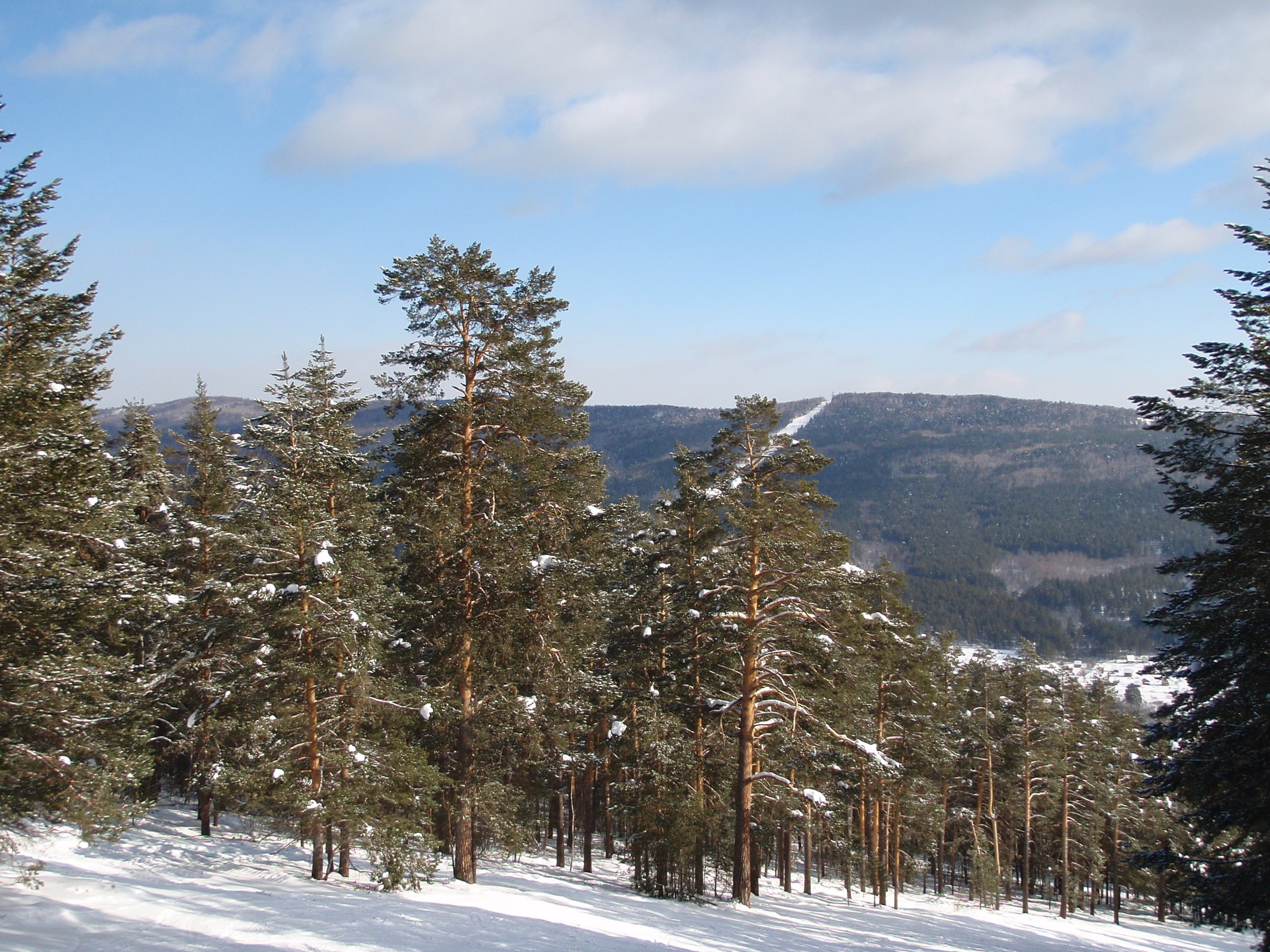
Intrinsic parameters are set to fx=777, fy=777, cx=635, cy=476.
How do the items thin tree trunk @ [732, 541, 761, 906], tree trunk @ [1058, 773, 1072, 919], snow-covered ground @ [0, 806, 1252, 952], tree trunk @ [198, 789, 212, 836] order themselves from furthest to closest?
tree trunk @ [1058, 773, 1072, 919]
tree trunk @ [198, 789, 212, 836]
thin tree trunk @ [732, 541, 761, 906]
snow-covered ground @ [0, 806, 1252, 952]

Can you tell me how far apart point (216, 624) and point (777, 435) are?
14507 mm

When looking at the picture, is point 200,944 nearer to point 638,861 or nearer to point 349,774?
point 349,774

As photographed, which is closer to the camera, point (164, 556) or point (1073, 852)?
point (164, 556)

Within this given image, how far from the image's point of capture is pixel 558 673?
17266 millimetres

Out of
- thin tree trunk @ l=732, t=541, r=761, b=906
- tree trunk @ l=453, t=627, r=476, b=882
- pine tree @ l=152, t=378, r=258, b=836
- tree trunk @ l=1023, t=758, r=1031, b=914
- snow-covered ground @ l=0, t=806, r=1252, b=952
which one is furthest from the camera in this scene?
tree trunk @ l=1023, t=758, r=1031, b=914

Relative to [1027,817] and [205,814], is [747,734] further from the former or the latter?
[1027,817]

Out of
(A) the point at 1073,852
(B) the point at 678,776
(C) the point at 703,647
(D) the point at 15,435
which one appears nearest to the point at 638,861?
(B) the point at 678,776

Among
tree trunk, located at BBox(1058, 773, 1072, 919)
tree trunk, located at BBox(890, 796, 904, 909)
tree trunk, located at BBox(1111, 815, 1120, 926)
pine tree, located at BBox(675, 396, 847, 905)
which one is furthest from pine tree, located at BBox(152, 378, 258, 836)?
tree trunk, located at BBox(1111, 815, 1120, 926)

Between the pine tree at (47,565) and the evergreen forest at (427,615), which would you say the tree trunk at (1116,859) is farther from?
the pine tree at (47,565)

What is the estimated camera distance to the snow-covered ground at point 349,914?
11.8 metres

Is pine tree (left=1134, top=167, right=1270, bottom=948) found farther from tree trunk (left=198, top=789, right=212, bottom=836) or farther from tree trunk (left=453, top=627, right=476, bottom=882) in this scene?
tree trunk (left=198, top=789, right=212, bottom=836)

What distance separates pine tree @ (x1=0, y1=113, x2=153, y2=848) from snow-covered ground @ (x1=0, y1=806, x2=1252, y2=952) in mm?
1869

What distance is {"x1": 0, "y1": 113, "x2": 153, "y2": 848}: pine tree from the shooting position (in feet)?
40.2

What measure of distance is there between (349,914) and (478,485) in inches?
321
